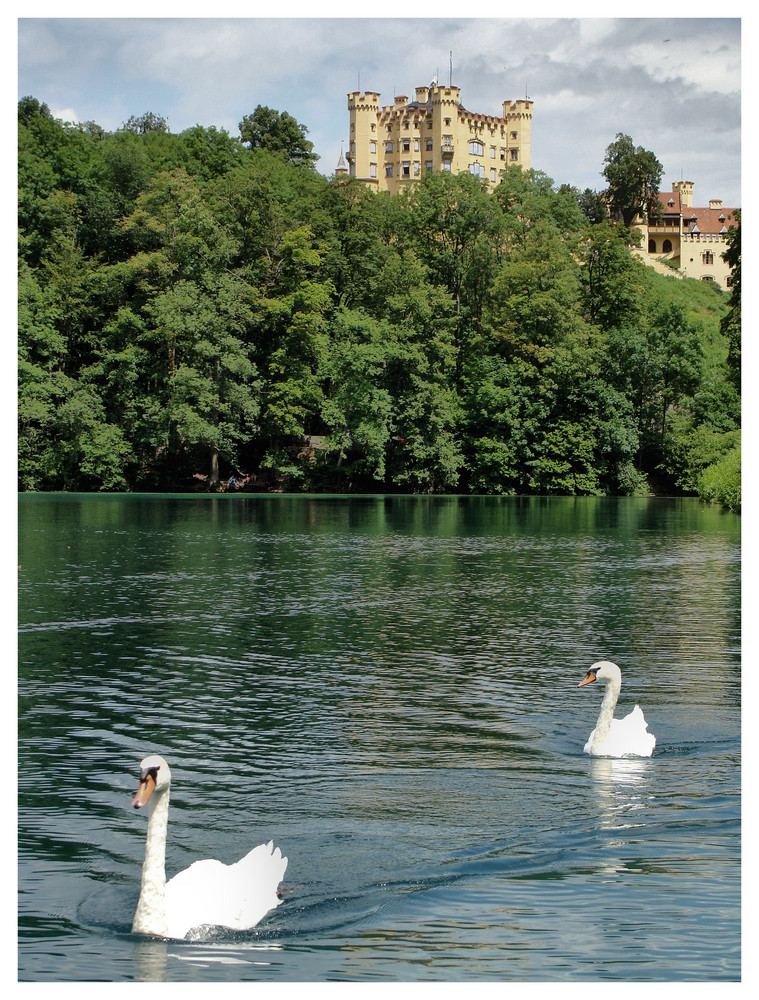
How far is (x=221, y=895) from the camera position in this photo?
773 centimetres

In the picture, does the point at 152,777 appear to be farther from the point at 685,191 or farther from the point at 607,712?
the point at 685,191

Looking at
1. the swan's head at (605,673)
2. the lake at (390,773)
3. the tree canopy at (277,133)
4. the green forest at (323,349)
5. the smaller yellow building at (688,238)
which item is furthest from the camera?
the smaller yellow building at (688,238)

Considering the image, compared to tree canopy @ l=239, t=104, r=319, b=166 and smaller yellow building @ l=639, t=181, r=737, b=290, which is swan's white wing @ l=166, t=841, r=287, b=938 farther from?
smaller yellow building @ l=639, t=181, r=737, b=290

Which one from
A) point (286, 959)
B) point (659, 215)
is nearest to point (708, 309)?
point (659, 215)

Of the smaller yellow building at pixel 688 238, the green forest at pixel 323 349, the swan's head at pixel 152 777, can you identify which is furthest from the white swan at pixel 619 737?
the smaller yellow building at pixel 688 238

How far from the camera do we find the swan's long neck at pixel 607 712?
476 inches

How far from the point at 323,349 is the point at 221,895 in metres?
70.4

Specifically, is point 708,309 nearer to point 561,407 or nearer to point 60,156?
point 561,407

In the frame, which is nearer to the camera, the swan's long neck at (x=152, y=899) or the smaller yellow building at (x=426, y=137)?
the swan's long neck at (x=152, y=899)

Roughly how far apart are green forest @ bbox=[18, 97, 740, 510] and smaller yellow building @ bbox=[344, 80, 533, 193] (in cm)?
6049

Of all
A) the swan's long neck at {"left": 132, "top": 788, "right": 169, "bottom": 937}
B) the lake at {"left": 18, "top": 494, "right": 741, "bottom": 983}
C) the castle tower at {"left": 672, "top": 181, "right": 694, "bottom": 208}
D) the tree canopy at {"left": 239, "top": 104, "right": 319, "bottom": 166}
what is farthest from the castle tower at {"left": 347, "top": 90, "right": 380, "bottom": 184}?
the swan's long neck at {"left": 132, "top": 788, "right": 169, "bottom": 937}

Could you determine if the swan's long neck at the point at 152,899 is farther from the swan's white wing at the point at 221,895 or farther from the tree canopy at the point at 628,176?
the tree canopy at the point at 628,176

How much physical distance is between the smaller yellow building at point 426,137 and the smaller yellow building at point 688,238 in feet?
69.1

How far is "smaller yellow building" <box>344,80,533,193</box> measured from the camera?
469ft
